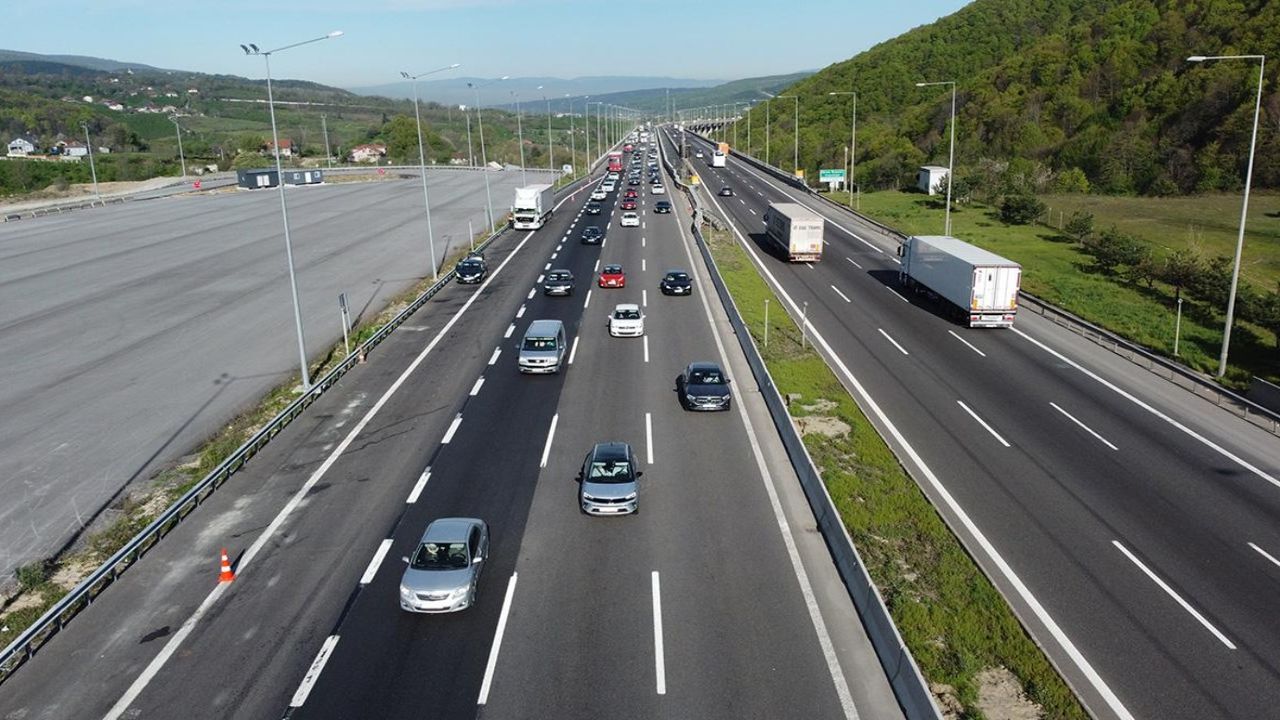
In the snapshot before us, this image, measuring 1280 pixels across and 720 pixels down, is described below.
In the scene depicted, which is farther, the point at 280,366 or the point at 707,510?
the point at 280,366

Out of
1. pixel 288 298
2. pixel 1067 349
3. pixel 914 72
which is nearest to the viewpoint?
pixel 1067 349

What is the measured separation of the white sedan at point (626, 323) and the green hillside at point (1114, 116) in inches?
2677

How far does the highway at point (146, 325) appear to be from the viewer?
86.6 ft

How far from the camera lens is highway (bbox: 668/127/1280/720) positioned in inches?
619

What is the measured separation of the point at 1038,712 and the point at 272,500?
64.5 feet

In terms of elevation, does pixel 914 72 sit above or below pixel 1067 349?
above

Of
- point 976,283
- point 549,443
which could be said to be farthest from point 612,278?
point 549,443

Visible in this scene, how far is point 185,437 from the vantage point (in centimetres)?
2889

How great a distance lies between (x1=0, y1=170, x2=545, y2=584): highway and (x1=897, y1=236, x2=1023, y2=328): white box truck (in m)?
32.3

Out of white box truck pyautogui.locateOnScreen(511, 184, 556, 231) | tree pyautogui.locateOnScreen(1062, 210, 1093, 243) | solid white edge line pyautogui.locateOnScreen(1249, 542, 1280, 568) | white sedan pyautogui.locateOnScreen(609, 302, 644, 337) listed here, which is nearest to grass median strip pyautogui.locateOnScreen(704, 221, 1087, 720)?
solid white edge line pyautogui.locateOnScreen(1249, 542, 1280, 568)

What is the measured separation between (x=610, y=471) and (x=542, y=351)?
481 inches

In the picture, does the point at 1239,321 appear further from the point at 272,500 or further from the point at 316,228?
the point at 316,228

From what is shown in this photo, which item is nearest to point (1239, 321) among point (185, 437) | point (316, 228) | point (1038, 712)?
point (1038, 712)

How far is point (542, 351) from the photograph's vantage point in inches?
1310
